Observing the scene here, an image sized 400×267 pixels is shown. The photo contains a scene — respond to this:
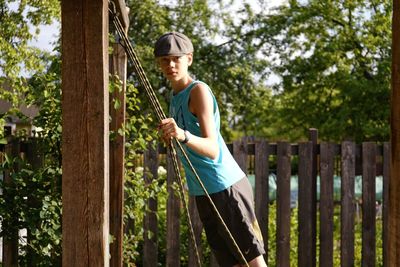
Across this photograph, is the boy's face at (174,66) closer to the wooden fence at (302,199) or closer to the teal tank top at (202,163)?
the teal tank top at (202,163)

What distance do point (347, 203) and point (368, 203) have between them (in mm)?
215

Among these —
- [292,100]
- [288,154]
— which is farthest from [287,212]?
[292,100]

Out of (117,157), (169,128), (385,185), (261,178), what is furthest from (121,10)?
(385,185)

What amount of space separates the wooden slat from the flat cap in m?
2.56

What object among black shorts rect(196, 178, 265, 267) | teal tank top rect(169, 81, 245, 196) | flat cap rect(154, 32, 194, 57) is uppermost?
flat cap rect(154, 32, 194, 57)

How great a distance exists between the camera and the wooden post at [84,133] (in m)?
2.44

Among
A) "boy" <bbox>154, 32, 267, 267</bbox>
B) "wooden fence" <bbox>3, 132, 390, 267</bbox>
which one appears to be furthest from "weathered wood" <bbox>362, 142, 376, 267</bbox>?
"boy" <bbox>154, 32, 267, 267</bbox>

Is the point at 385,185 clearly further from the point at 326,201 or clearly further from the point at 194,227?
the point at 194,227

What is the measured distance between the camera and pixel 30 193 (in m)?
4.37

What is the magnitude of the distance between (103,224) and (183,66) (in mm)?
1058

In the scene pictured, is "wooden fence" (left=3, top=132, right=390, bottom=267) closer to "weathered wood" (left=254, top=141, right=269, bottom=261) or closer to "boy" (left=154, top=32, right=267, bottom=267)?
"weathered wood" (left=254, top=141, right=269, bottom=261)

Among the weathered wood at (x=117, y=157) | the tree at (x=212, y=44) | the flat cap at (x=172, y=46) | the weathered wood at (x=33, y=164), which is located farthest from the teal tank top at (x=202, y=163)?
the tree at (x=212, y=44)

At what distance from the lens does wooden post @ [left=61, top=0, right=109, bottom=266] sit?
244cm

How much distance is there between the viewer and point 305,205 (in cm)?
571
